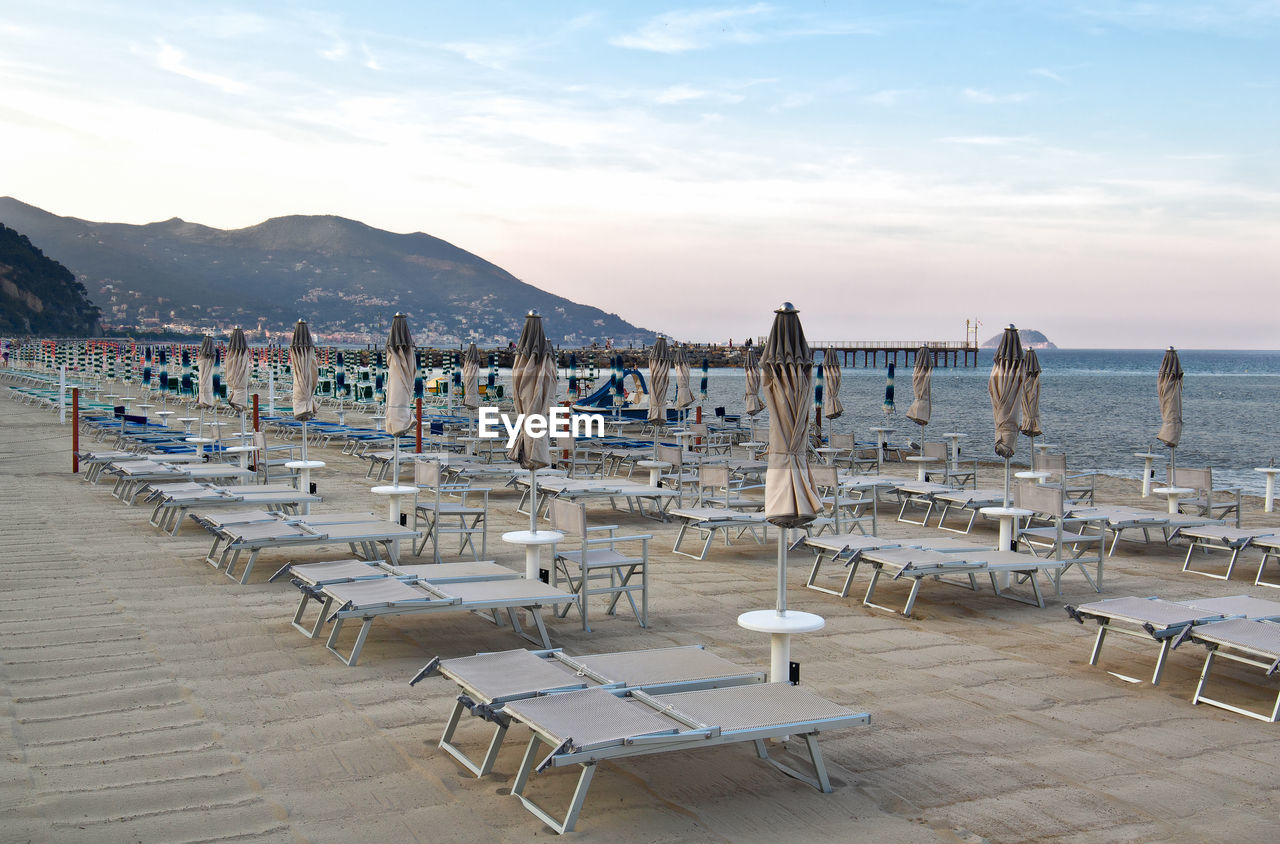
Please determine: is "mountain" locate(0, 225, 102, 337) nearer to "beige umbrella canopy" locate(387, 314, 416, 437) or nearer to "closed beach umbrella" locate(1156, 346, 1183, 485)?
"beige umbrella canopy" locate(387, 314, 416, 437)

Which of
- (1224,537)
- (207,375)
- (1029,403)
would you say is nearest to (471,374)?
(207,375)

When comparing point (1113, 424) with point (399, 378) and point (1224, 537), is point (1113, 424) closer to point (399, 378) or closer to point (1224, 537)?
point (1224, 537)

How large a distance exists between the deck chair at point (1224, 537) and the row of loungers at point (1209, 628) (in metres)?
2.90

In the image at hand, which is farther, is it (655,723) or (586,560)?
(586,560)

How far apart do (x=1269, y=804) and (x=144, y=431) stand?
17.5 m

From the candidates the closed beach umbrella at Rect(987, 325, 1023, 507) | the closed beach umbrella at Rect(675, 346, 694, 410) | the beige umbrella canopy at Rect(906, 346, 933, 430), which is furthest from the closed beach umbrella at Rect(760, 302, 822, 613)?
the closed beach umbrella at Rect(675, 346, 694, 410)

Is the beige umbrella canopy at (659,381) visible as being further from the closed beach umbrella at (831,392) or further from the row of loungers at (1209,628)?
the row of loungers at (1209,628)

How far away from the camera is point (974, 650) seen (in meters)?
6.47

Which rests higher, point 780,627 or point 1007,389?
point 1007,389

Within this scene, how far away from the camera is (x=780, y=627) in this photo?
15.4 ft

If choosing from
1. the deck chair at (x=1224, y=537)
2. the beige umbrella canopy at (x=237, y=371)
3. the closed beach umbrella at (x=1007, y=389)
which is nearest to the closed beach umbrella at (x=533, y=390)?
the closed beach umbrella at (x=1007, y=389)

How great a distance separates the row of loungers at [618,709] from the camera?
374 cm

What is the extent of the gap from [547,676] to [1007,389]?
264 inches

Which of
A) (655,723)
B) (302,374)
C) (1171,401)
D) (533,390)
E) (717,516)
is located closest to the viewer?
(655,723)
